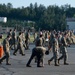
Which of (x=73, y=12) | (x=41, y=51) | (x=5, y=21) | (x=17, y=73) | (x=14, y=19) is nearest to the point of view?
(x=17, y=73)

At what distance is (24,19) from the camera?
500ft

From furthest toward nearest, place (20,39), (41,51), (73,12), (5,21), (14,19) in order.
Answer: (73,12) < (14,19) < (5,21) < (20,39) < (41,51)

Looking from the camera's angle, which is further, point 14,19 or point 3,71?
point 14,19

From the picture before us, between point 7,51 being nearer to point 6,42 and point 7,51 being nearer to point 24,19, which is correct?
point 6,42

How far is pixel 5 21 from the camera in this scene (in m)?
144

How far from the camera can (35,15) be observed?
15300 cm

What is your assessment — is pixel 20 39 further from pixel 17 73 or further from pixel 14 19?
pixel 14 19

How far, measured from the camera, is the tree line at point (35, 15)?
125500 mm

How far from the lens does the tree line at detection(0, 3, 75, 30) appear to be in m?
126

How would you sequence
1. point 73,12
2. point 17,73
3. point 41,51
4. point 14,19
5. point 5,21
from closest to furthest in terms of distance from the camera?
point 17,73 → point 41,51 → point 5,21 → point 14,19 → point 73,12

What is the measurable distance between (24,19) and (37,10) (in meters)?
10.7

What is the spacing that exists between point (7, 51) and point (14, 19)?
436 feet

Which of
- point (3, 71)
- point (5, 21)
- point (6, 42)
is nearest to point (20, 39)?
point (6, 42)

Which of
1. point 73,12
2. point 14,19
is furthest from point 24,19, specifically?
point 73,12
